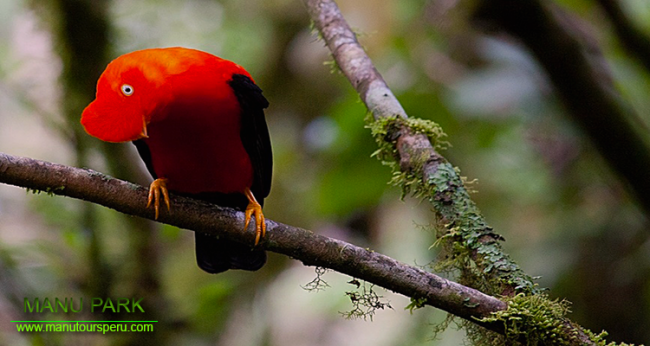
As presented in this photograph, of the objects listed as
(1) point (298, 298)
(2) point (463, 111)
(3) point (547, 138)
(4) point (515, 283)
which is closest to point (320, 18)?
(2) point (463, 111)

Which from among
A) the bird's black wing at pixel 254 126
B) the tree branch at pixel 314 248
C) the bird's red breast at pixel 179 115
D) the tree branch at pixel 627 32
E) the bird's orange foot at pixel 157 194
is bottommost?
the tree branch at pixel 314 248

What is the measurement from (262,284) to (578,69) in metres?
2.23

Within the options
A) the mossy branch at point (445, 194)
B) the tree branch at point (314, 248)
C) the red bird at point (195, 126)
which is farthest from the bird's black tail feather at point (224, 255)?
the tree branch at point (314, 248)

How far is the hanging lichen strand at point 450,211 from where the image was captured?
1767mm

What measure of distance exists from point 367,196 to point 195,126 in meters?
1.43

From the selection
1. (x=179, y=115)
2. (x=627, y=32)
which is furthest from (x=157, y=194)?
(x=627, y=32)

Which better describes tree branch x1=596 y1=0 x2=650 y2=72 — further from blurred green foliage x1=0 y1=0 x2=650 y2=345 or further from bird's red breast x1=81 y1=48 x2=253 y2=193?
bird's red breast x1=81 y1=48 x2=253 y2=193

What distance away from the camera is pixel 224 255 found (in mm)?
2574

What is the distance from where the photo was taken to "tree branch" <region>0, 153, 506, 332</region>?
1.50 m

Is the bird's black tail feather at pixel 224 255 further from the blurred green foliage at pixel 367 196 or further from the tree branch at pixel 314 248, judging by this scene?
the tree branch at pixel 314 248

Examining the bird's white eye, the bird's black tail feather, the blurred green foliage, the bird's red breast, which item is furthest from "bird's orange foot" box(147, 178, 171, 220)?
the blurred green foliage

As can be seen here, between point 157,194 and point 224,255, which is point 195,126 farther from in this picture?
point 224,255

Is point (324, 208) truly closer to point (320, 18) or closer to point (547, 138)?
point (320, 18)

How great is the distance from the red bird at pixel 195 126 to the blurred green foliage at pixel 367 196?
2.18ft
